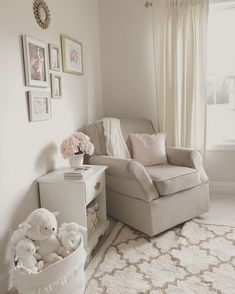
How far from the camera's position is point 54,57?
228 cm

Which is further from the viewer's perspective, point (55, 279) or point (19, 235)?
point (19, 235)

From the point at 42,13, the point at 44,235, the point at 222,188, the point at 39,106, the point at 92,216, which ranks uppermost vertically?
the point at 42,13

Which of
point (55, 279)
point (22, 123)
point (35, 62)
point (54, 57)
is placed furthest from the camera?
point (54, 57)

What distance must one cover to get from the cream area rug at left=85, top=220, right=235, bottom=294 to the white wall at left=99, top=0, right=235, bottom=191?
103 cm

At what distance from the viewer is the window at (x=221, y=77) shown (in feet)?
10.1

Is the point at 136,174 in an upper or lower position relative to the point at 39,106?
lower

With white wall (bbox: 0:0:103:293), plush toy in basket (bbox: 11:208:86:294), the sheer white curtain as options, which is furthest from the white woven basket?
the sheer white curtain

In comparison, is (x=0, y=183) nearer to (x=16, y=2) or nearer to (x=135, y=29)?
(x=16, y=2)

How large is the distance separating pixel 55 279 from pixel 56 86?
1496 mm

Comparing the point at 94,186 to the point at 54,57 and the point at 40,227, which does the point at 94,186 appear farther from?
the point at 54,57

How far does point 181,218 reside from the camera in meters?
2.41

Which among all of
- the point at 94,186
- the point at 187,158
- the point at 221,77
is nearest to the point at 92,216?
the point at 94,186

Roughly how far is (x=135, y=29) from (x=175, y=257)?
8.19 ft

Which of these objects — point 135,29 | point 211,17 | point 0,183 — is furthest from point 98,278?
point 211,17
